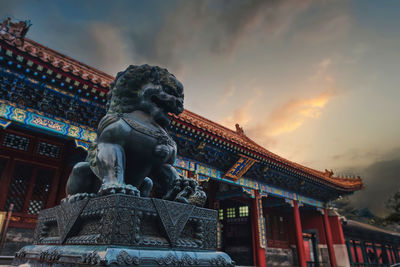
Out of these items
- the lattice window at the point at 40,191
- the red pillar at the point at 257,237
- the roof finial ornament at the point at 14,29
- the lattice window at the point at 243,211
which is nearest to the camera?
the roof finial ornament at the point at 14,29

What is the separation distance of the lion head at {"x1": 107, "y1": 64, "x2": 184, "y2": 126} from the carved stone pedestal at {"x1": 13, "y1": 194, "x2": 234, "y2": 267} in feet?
2.56

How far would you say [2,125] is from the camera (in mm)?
4621

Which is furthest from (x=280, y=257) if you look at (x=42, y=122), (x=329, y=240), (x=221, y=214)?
(x=42, y=122)

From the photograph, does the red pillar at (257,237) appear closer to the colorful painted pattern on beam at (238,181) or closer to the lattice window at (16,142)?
the colorful painted pattern on beam at (238,181)

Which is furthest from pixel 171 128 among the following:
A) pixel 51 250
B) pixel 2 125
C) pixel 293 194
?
pixel 293 194

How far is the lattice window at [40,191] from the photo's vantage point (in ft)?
19.1

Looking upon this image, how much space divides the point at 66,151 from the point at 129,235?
6.01 m

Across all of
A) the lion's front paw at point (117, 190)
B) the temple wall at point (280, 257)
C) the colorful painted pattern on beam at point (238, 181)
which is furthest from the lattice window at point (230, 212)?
the lion's front paw at point (117, 190)

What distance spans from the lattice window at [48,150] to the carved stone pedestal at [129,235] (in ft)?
16.0

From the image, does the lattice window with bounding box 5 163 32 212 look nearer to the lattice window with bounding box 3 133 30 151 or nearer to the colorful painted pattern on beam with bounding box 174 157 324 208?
the lattice window with bounding box 3 133 30 151

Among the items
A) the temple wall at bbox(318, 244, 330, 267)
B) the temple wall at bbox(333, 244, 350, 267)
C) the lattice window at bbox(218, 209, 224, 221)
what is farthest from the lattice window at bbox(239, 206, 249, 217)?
the temple wall at bbox(333, 244, 350, 267)

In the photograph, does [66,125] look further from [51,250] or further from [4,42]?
[51,250]

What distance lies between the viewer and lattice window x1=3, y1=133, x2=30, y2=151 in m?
5.87

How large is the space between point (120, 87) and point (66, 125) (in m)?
3.86
